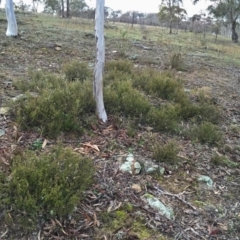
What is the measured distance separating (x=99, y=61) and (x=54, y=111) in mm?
860

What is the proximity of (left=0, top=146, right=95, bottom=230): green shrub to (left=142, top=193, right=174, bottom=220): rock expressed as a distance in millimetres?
553

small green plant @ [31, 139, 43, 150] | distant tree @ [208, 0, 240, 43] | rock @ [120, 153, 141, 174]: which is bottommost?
rock @ [120, 153, 141, 174]

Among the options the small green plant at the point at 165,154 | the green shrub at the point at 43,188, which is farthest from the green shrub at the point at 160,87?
the green shrub at the point at 43,188

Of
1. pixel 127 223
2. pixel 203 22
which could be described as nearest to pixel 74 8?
pixel 203 22

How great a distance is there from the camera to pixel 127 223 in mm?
2467

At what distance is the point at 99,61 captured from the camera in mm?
3871

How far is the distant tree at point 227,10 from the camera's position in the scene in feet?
89.4

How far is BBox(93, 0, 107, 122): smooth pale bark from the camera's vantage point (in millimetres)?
3653

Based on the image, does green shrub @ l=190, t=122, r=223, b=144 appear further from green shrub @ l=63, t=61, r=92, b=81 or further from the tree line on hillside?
the tree line on hillside

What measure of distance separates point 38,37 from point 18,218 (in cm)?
896

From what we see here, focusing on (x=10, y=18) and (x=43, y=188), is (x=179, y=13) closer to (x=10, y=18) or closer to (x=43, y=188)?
(x=10, y=18)

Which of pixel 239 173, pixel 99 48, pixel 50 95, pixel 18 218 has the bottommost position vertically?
pixel 239 173

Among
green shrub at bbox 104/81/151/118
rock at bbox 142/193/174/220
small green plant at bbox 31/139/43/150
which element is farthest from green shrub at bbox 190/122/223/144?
small green plant at bbox 31/139/43/150

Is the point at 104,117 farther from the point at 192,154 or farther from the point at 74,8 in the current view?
the point at 74,8
